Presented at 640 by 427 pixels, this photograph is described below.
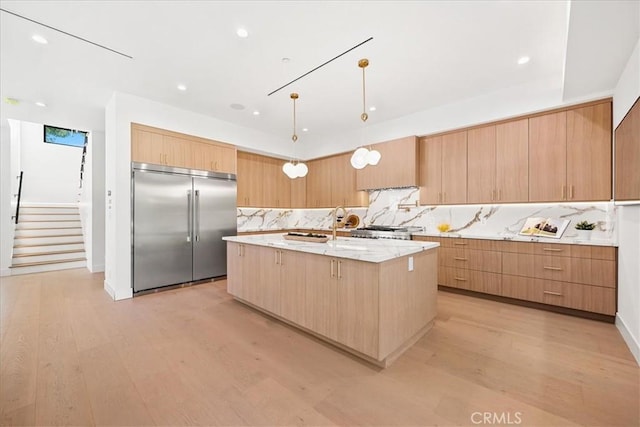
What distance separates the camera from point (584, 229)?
3.31 m

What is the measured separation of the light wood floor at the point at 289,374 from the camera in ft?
5.27

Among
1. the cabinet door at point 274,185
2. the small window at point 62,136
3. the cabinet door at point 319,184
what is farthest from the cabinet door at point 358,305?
the small window at point 62,136

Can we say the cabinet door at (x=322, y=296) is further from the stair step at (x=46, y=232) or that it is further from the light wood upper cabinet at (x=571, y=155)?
the stair step at (x=46, y=232)

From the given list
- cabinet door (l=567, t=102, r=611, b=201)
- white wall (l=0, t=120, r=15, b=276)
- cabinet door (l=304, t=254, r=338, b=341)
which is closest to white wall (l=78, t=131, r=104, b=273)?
white wall (l=0, t=120, r=15, b=276)

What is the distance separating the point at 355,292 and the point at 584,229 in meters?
3.30

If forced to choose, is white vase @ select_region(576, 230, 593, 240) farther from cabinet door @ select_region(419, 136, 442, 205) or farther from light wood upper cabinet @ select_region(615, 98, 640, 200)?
cabinet door @ select_region(419, 136, 442, 205)

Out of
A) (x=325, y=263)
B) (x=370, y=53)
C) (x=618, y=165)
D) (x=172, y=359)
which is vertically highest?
(x=370, y=53)

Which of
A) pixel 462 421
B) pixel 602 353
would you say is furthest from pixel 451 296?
pixel 462 421

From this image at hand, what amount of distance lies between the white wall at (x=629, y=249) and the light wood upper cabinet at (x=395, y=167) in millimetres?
2380

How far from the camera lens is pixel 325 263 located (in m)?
2.40

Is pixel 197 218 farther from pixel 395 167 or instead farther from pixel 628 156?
pixel 628 156

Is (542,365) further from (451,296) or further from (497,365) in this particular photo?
(451,296)

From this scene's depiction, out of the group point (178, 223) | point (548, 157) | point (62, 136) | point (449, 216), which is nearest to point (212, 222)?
point (178, 223)

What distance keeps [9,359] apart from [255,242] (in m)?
2.26
